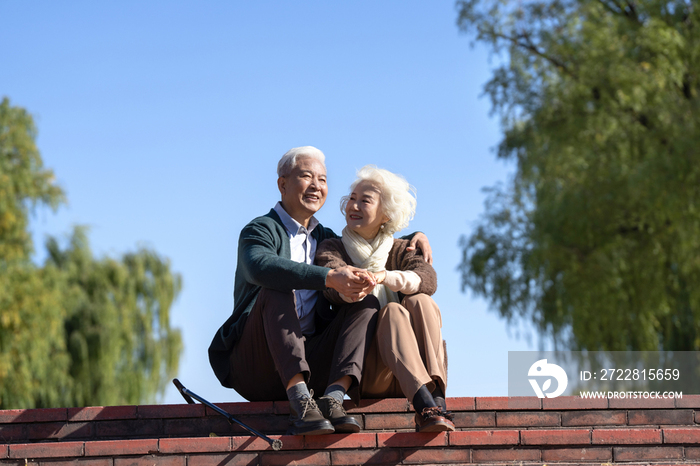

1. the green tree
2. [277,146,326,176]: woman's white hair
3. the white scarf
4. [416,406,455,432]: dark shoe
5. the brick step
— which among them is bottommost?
the brick step

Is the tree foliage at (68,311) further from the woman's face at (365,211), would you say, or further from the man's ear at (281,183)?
the woman's face at (365,211)

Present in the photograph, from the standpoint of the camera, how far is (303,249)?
12.5 ft

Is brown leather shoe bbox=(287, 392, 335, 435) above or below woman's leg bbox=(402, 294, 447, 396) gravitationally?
below

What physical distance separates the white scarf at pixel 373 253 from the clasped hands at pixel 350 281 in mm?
271

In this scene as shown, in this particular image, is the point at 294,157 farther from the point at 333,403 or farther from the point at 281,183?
the point at 333,403

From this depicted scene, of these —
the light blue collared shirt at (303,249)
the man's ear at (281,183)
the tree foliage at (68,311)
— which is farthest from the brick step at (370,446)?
the tree foliage at (68,311)

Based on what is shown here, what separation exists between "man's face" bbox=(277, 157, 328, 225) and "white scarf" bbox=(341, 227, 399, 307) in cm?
24

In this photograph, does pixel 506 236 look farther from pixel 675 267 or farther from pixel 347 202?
pixel 347 202

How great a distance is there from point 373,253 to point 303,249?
412mm

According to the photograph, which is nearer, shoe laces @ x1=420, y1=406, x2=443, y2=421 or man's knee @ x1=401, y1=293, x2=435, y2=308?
shoe laces @ x1=420, y1=406, x2=443, y2=421

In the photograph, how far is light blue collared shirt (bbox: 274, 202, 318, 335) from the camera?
3.59m

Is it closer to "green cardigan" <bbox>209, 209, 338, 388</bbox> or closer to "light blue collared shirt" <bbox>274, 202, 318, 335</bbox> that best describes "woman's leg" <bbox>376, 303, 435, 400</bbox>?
"green cardigan" <bbox>209, 209, 338, 388</bbox>

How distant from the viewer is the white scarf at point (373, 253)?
3467mm

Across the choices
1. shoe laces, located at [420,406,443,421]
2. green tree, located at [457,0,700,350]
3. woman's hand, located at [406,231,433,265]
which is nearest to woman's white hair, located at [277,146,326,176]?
woman's hand, located at [406,231,433,265]
